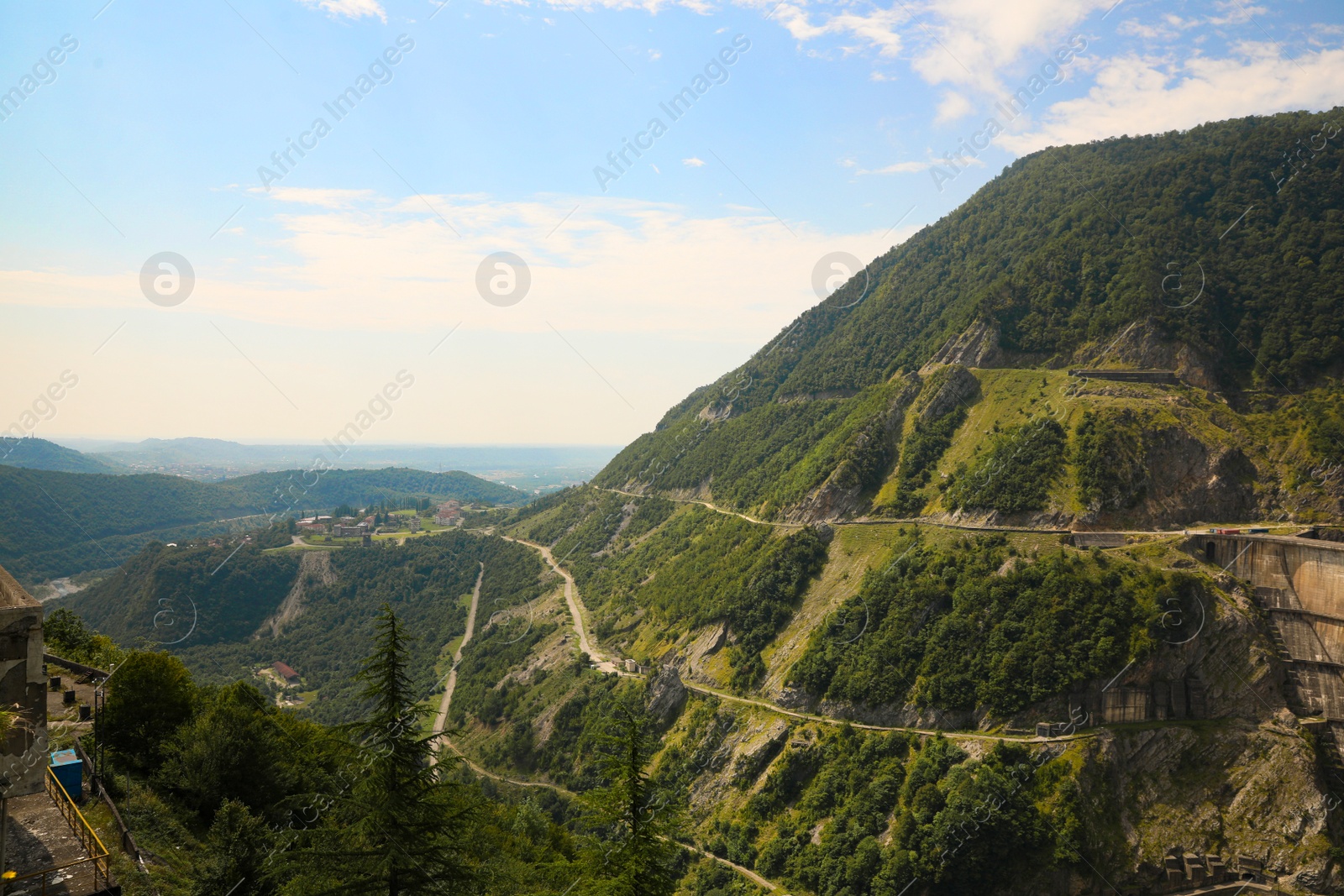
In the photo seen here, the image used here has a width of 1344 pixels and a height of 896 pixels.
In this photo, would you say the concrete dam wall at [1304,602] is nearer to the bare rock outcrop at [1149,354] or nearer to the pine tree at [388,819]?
the bare rock outcrop at [1149,354]

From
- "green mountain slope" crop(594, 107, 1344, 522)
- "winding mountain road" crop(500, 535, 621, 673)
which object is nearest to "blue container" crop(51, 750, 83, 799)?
"winding mountain road" crop(500, 535, 621, 673)

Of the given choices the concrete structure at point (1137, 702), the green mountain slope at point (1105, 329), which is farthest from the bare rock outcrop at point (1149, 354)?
the concrete structure at point (1137, 702)

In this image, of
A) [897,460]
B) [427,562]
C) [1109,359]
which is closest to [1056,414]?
[1109,359]

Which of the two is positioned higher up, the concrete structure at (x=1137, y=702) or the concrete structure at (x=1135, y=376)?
the concrete structure at (x=1135, y=376)

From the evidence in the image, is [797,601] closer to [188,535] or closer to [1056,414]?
[1056,414]

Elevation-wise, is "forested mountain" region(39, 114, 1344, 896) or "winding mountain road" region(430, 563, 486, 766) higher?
"forested mountain" region(39, 114, 1344, 896)

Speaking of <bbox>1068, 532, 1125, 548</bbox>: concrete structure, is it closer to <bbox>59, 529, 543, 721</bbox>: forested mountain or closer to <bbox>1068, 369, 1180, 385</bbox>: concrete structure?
<bbox>1068, 369, 1180, 385</bbox>: concrete structure
